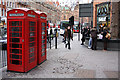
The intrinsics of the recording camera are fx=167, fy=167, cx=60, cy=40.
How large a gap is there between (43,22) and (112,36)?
7.63 m

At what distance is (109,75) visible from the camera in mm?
5742

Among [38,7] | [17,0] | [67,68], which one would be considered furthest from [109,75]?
[38,7]

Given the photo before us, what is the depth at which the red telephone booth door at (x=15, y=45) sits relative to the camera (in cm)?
591

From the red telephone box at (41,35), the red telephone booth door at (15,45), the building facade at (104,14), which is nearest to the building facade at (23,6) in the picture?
the building facade at (104,14)

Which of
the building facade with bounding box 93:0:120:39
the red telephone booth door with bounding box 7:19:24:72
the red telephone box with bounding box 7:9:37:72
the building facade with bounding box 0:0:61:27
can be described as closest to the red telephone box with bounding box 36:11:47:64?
the red telephone box with bounding box 7:9:37:72

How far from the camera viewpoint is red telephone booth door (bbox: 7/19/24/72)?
5.91m

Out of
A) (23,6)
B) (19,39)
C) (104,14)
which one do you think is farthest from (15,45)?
(23,6)

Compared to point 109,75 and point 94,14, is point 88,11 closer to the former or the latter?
point 94,14

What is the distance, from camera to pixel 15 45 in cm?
604

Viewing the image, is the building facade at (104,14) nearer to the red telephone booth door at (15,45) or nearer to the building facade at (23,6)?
the red telephone booth door at (15,45)

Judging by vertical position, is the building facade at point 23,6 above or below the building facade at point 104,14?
above

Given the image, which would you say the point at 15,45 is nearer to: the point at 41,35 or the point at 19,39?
the point at 19,39

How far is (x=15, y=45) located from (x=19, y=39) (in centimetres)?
29

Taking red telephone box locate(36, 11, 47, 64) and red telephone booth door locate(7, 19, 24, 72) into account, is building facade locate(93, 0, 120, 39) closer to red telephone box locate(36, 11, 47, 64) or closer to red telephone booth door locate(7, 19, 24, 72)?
red telephone box locate(36, 11, 47, 64)
